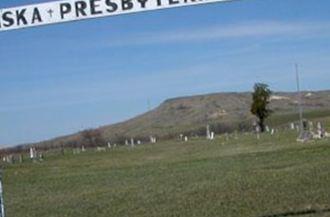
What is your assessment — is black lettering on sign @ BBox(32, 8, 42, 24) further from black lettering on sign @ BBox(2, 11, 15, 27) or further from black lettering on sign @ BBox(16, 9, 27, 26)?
black lettering on sign @ BBox(2, 11, 15, 27)

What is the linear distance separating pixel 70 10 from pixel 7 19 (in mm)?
664

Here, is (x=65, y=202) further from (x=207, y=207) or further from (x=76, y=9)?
(x=76, y=9)

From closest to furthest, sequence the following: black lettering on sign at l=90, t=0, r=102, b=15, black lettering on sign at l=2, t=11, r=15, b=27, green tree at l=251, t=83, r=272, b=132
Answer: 1. black lettering on sign at l=90, t=0, r=102, b=15
2. black lettering on sign at l=2, t=11, r=15, b=27
3. green tree at l=251, t=83, r=272, b=132

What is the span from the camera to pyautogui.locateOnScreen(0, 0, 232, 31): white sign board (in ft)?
27.8

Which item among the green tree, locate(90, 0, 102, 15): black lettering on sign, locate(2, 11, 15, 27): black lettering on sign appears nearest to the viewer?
locate(90, 0, 102, 15): black lettering on sign

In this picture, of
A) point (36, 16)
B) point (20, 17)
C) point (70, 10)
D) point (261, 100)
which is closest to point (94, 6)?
point (70, 10)

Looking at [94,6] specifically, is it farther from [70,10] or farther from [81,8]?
[70,10]

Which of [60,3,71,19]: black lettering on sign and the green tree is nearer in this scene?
[60,3,71,19]: black lettering on sign

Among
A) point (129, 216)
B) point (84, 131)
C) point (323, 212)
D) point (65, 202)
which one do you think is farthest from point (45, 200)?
point (84, 131)

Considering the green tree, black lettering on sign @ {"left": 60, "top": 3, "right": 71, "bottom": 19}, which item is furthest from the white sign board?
the green tree

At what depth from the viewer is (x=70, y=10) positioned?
8.50 m

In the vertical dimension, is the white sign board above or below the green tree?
below

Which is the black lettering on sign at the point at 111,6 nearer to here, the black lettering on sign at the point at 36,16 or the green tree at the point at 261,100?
the black lettering on sign at the point at 36,16

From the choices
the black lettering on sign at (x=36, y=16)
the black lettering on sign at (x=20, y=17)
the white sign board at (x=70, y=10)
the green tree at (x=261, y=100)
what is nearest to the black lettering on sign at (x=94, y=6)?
the white sign board at (x=70, y=10)
